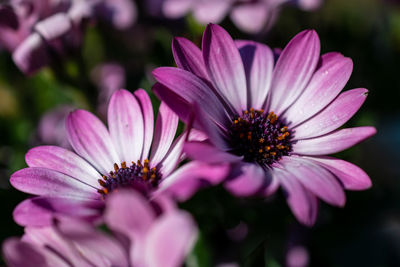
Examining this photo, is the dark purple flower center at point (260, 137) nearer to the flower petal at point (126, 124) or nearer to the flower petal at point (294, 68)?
the flower petal at point (294, 68)

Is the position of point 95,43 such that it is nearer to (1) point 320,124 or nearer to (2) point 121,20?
(2) point 121,20

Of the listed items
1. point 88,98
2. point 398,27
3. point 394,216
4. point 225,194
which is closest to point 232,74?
point 225,194

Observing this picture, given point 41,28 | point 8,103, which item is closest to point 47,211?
point 41,28

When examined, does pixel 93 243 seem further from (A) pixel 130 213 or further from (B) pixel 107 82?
(B) pixel 107 82

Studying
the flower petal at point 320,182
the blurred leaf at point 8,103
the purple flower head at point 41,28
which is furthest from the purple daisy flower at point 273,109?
the blurred leaf at point 8,103

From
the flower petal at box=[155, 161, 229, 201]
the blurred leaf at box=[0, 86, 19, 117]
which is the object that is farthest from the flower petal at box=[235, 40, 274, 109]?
the blurred leaf at box=[0, 86, 19, 117]
